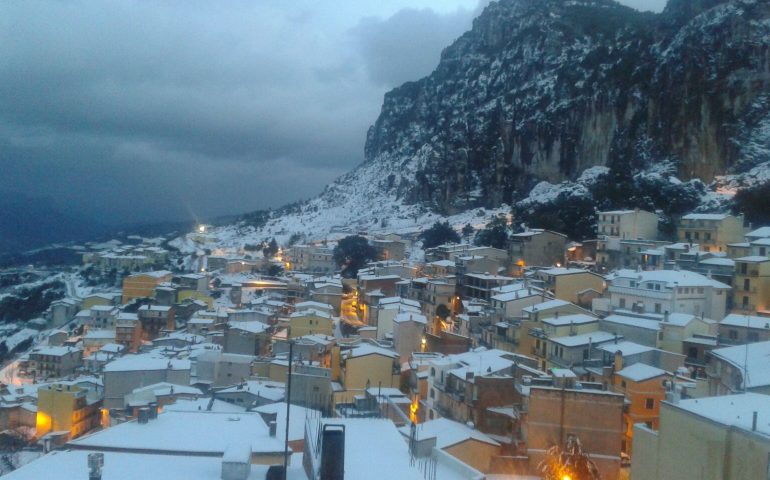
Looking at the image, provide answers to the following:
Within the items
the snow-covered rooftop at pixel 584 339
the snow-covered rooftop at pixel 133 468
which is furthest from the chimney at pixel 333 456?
the snow-covered rooftop at pixel 584 339

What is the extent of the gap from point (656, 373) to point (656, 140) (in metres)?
42.7

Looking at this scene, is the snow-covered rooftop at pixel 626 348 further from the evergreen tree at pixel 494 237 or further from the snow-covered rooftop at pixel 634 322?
the evergreen tree at pixel 494 237

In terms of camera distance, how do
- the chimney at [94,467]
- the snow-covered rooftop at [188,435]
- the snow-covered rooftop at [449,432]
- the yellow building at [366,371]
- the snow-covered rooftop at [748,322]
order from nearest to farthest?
the chimney at [94,467] < the snow-covered rooftop at [188,435] < the snow-covered rooftop at [449,432] < the snow-covered rooftop at [748,322] < the yellow building at [366,371]

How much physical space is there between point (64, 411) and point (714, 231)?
3114 centimetres

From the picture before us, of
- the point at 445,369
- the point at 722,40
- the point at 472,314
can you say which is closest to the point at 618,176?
the point at 722,40

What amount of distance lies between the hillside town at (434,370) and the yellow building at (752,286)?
0.07 metres

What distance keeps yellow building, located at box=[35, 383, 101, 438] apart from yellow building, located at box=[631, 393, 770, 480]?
21320 mm

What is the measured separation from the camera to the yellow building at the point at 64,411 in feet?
82.0

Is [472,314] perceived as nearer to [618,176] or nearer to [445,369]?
[445,369]

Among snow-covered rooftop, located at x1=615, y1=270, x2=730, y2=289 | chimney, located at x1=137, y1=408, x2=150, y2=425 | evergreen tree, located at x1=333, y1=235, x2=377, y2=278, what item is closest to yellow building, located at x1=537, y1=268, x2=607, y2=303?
snow-covered rooftop, located at x1=615, y1=270, x2=730, y2=289

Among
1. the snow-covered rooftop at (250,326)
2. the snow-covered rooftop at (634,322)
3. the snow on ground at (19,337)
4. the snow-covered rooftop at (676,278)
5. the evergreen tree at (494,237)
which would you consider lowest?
the snow on ground at (19,337)

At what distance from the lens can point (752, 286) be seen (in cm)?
2656

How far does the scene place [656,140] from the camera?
55.8 metres

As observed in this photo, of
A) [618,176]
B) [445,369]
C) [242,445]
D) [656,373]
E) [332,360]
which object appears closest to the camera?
[242,445]
